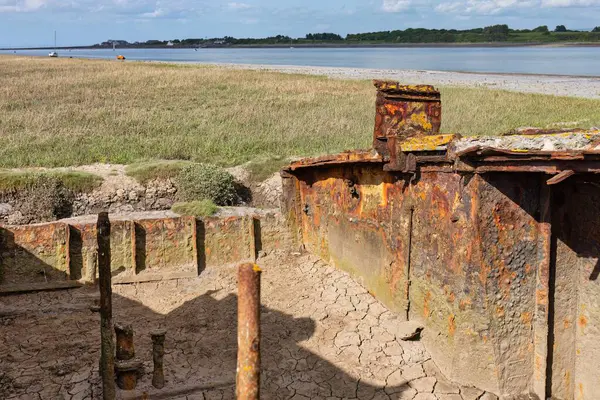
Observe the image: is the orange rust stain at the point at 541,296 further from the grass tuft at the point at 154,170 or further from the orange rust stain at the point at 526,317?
the grass tuft at the point at 154,170

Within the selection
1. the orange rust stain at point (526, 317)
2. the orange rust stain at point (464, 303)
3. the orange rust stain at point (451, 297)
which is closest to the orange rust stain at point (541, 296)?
the orange rust stain at point (526, 317)

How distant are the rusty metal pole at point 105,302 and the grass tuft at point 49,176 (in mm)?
9377

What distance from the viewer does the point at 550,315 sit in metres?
6.82

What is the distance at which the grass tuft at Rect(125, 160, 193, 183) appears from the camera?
15820mm

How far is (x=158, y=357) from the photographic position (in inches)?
273

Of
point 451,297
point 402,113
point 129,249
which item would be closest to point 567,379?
point 451,297

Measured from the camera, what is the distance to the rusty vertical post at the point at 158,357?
22.5 ft

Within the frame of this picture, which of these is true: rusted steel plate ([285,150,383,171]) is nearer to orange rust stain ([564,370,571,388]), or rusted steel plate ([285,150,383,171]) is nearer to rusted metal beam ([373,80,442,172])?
rusted metal beam ([373,80,442,172])

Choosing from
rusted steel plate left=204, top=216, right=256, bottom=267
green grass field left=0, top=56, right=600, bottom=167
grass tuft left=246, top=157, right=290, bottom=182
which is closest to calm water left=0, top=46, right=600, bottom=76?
green grass field left=0, top=56, right=600, bottom=167

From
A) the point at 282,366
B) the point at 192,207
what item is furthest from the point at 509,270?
the point at 192,207

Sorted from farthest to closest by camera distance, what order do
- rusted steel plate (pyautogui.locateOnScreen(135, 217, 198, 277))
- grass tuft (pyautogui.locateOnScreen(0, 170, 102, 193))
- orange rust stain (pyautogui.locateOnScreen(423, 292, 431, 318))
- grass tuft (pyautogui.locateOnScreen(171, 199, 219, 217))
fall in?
1. grass tuft (pyautogui.locateOnScreen(0, 170, 102, 193))
2. grass tuft (pyautogui.locateOnScreen(171, 199, 219, 217))
3. rusted steel plate (pyautogui.locateOnScreen(135, 217, 198, 277))
4. orange rust stain (pyautogui.locateOnScreen(423, 292, 431, 318))

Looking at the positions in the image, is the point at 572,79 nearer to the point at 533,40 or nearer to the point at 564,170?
the point at 564,170

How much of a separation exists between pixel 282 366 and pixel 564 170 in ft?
Result: 12.3

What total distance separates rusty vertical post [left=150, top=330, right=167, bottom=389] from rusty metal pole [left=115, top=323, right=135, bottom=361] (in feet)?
0.74
